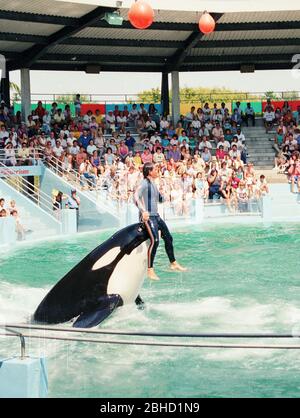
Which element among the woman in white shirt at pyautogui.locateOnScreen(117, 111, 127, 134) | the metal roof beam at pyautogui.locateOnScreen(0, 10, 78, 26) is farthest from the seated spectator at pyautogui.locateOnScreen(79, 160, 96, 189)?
the woman in white shirt at pyautogui.locateOnScreen(117, 111, 127, 134)

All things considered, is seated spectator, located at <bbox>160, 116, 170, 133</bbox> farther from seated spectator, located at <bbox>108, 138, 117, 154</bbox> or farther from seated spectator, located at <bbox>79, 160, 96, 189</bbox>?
seated spectator, located at <bbox>79, 160, 96, 189</bbox>

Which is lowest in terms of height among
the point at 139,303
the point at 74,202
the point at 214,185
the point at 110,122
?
the point at 139,303

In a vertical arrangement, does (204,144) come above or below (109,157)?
above

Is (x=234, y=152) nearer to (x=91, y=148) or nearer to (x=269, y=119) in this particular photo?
(x=91, y=148)

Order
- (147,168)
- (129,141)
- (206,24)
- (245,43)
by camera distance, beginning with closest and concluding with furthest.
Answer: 1. (147,168)
2. (206,24)
3. (129,141)
4. (245,43)

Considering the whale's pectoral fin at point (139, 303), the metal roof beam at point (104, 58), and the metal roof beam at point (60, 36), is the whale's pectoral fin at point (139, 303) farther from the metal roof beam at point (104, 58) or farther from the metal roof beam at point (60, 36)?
the metal roof beam at point (104, 58)

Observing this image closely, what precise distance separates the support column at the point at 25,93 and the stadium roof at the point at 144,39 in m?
0.29

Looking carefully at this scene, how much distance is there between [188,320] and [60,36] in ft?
51.7

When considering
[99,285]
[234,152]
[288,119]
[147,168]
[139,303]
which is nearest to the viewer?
[99,285]

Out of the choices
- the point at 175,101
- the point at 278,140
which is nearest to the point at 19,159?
the point at 175,101

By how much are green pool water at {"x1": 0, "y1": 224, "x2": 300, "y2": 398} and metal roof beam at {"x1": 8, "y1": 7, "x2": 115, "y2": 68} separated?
8543 mm

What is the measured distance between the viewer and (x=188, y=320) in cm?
745
